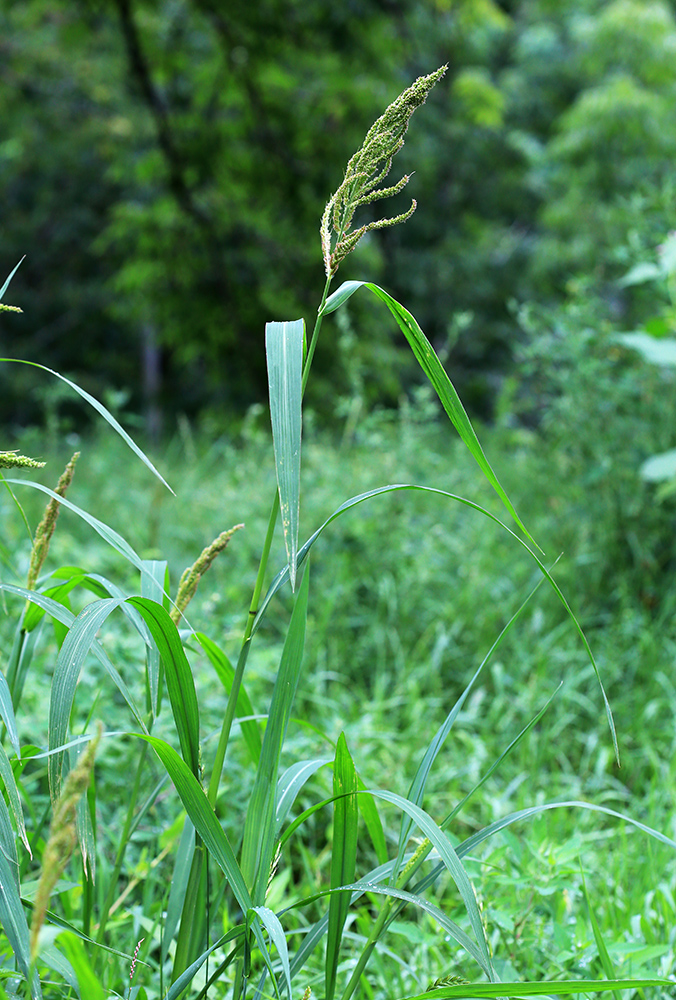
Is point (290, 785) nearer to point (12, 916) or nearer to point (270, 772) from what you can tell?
point (270, 772)

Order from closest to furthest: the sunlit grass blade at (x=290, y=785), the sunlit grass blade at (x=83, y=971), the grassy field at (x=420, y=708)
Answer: the sunlit grass blade at (x=83, y=971), the sunlit grass blade at (x=290, y=785), the grassy field at (x=420, y=708)

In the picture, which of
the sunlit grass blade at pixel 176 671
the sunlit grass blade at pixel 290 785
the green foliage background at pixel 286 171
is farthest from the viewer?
the green foliage background at pixel 286 171

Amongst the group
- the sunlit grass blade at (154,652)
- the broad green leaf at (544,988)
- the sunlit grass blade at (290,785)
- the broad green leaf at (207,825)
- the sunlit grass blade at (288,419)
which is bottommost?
the broad green leaf at (544,988)

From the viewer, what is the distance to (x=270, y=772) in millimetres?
747

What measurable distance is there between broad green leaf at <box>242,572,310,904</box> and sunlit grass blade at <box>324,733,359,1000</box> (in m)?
0.06

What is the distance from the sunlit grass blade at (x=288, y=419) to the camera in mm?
612

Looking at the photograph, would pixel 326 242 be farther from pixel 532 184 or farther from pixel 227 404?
pixel 532 184

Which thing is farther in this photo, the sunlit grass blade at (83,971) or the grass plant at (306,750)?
the grass plant at (306,750)

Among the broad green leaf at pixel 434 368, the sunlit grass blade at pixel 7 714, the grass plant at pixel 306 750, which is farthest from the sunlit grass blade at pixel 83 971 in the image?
the broad green leaf at pixel 434 368

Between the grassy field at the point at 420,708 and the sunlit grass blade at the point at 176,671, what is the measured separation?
0.78 feet

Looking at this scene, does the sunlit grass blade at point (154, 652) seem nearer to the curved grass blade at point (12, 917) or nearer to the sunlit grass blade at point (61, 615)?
the sunlit grass blade at point (61, 615)

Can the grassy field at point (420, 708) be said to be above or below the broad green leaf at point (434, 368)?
below

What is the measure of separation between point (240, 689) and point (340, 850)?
0.76 ft

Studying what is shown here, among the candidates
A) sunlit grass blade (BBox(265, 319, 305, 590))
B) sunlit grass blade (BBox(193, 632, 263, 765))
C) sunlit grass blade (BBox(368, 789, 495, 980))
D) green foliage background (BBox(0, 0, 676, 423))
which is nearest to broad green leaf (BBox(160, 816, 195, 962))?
sunlit grass blade (BBox(193, 632, 263, 765))
